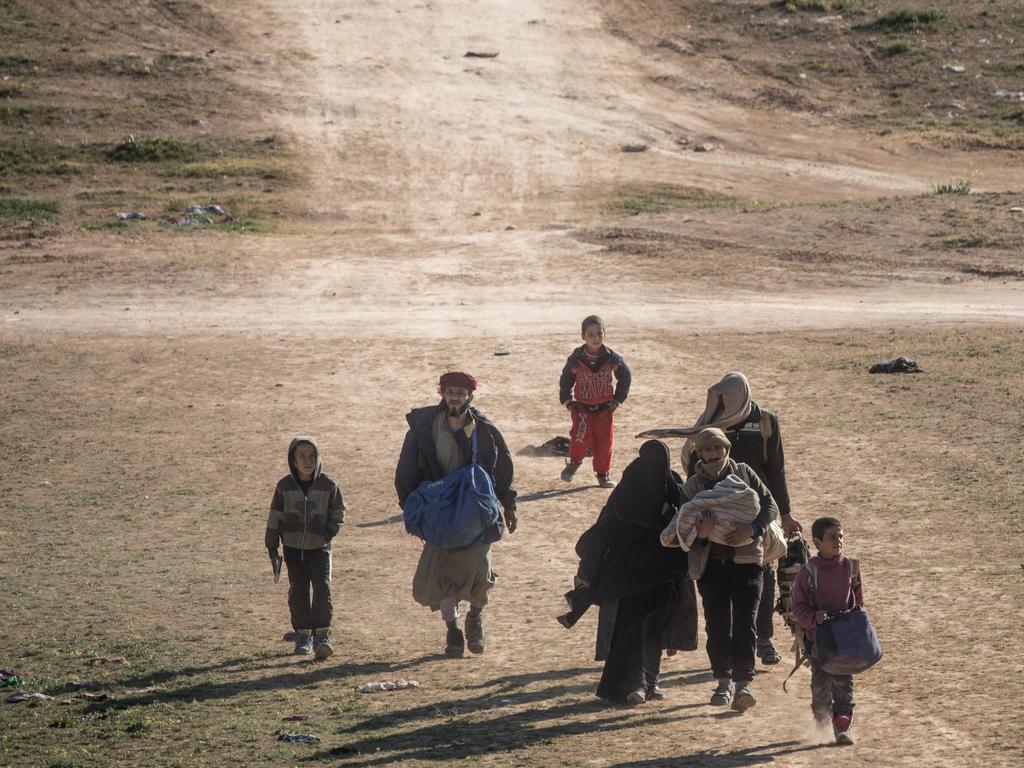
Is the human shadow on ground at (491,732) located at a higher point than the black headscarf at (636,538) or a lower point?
lower

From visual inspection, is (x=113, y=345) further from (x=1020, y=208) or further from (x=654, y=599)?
(x=1020, y=208)

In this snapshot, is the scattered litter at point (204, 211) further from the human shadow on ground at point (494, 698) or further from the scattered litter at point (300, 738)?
the scattered litter at point (300, 738)

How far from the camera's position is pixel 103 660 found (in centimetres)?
925

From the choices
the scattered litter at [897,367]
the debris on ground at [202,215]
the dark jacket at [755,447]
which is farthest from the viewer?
the debris on ground at [202,215]

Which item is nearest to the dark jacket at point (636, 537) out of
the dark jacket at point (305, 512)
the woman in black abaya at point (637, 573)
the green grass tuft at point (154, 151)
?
the woman in black abaya at point (637, 573)

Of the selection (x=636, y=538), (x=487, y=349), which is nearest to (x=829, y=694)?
(x=636, y=538)

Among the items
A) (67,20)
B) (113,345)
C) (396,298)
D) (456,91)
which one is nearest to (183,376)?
(113,345)

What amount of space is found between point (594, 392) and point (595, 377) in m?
0.15

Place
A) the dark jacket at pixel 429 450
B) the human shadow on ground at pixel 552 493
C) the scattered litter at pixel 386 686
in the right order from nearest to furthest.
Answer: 1. the scattered litter at pixel 386 686
2. the dark jacket at pixel 429 450
3. the human shadow on ground at pixel 552 493

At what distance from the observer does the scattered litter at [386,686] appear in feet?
28.2

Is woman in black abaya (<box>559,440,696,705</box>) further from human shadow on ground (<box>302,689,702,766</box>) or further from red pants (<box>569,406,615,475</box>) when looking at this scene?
red pants (<box>569,406,615,475</box>)

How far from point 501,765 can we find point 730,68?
40.8 m

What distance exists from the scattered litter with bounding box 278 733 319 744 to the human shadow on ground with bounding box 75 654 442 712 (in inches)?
37.4

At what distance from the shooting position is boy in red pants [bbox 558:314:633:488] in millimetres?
13992
